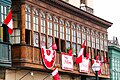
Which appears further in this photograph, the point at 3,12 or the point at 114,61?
the point at 114,61

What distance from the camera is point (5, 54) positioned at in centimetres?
2586

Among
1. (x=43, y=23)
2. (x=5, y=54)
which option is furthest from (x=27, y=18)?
(x=5, y=54)

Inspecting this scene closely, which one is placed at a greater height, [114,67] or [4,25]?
[4,25]

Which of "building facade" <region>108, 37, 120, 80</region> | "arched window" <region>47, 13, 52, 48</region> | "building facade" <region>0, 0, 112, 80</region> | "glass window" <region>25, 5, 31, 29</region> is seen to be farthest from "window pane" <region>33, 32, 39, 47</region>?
"building facade" <region>108, 37, 120, 80</region>

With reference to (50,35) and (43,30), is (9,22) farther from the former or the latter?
(50,35)

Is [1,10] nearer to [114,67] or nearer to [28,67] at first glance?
[28,67]

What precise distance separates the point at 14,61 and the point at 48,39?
4.09 m

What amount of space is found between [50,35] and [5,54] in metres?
5.66

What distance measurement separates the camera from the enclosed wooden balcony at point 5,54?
25.5 metres

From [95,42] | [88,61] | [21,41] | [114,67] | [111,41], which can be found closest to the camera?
[21,41]

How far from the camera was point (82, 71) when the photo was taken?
3456cm

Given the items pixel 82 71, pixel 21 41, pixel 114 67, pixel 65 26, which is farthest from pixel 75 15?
pixel 114 67

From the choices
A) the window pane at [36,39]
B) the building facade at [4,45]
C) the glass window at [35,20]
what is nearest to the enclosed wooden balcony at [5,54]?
the building facade at [4,45]

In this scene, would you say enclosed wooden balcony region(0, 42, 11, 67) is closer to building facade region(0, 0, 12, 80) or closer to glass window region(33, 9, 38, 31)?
A: building facade region(0, 0, 12, 80)
